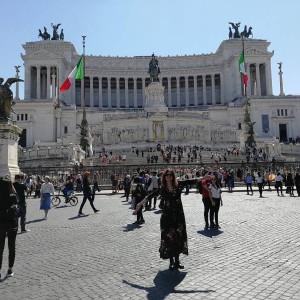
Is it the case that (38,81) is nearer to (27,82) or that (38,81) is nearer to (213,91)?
(27,82)

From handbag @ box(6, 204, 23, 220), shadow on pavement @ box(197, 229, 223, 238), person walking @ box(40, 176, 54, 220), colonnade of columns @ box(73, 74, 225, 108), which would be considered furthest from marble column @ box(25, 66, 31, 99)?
handbag @ box(6, 204, 23, 220)

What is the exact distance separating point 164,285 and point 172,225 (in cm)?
137

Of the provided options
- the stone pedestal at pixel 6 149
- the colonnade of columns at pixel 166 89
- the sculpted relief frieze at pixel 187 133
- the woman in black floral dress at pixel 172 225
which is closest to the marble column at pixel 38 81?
the colonnade of columns at pixel 166 89

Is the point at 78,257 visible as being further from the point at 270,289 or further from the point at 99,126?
the point at 99,126

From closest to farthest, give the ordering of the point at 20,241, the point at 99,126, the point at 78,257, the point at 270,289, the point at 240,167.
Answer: the point at 270,289 → the point at 78,257 → the point at 20,241 → the point at 240,167 → the point at 99,126

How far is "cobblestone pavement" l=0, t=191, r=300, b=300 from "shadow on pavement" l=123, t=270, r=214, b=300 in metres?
0.02

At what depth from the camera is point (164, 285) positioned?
633 cm

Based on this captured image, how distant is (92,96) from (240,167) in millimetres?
67193

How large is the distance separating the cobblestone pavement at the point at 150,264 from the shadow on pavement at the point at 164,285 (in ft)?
0.05

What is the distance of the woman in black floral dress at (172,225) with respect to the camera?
287 inches

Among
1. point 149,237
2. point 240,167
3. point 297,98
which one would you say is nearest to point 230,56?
point 297,98

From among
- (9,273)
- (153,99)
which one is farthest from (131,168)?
(153,99)

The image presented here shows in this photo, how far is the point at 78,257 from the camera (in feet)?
27.5

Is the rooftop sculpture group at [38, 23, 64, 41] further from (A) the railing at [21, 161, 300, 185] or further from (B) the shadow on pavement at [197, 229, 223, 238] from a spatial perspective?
(B) the shadow on pavement at [197, 229, 223, 238]
